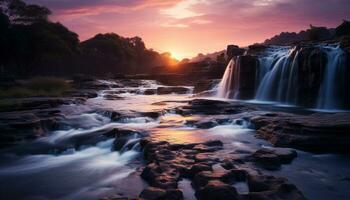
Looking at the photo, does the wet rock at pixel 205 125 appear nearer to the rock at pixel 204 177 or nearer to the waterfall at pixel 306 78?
the rock at pixel 204 177

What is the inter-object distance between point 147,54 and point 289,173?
97.5m

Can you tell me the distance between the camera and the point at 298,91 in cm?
2269

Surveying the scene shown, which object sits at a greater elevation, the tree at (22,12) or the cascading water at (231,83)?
the tree at (22,12)

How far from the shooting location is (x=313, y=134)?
11.3m

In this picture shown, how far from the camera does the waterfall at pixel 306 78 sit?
68.2 ft

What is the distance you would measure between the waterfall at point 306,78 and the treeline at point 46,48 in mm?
31268

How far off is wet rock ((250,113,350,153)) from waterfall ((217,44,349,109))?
909 cm

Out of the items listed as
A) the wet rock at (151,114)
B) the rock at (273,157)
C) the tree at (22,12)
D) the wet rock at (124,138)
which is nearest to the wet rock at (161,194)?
the rock at (273,157)

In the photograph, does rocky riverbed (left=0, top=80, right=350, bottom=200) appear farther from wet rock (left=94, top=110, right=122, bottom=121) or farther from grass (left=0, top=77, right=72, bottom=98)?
grass (left=0, top=77, right=72, bottom=98)

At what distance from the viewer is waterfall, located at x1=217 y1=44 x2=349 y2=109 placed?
20781 millimetres

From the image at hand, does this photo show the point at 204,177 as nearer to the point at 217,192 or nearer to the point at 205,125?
the point at 217,192

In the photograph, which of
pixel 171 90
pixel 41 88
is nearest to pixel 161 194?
pixel 41 88

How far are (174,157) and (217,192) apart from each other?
290cm

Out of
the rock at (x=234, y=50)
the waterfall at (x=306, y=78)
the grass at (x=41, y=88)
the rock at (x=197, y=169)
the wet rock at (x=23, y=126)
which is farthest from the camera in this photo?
the rock at (x=234, y=50)
